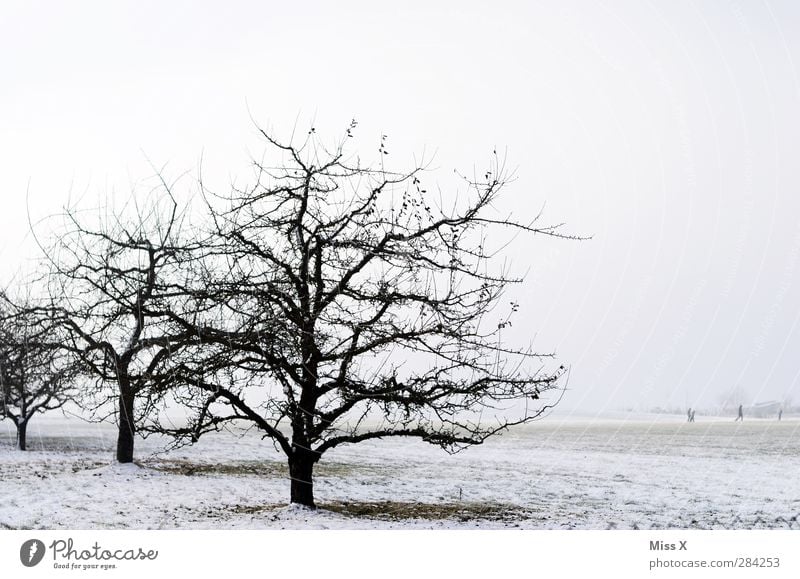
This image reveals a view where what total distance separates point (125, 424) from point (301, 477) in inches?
143

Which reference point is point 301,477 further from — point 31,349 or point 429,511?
point 31,349

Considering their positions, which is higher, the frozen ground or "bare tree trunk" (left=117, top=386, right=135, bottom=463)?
"bare tree trunk" (left=117, top=386, right=135, bottom=463)

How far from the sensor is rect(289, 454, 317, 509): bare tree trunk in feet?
29.1

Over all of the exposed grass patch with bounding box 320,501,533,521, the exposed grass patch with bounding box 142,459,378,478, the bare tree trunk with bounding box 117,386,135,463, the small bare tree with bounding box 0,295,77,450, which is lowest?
the exposed grass patch with bounding box 320,501,533,521

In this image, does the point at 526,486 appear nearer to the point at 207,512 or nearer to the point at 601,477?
the point at 601,477

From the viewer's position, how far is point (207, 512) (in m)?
8.60

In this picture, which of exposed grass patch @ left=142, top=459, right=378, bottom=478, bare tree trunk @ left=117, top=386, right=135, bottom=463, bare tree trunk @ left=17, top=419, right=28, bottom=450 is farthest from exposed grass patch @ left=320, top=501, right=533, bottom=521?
bare tree trunk @ left=17, top=419, right=28, bottom=450

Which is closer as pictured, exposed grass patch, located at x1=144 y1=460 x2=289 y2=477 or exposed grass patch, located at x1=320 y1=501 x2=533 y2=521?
exposed grass patch, located at x1=320 y1=501 x2=533 y2=521
